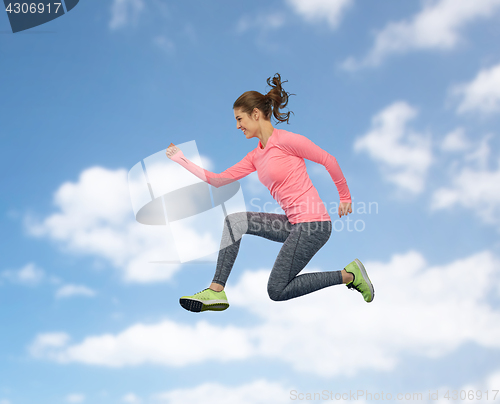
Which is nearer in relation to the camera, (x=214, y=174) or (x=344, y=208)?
(x=344, y=208)

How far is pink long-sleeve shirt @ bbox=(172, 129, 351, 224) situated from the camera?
3850mm

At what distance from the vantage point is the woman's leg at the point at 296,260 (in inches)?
149

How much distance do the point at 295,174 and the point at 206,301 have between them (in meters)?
1.38

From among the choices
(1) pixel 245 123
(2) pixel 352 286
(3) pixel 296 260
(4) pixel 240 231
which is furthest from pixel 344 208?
(1) pixel 245 123

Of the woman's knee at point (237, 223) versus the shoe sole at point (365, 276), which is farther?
the shoe sole at point (365, 276)

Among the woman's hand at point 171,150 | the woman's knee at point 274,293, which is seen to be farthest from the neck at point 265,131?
the woman's knee at point 274,293

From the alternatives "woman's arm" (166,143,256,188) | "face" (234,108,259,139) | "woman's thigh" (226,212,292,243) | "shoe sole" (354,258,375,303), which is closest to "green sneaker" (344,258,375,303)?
"shoe sole" (354,258,375,303)

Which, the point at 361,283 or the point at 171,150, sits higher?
the point at 171,150

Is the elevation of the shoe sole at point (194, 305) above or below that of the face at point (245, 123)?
below

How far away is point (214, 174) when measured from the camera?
13.7 feet

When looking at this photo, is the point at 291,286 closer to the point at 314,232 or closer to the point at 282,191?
the point at 314,232

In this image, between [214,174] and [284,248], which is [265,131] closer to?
[214,174]

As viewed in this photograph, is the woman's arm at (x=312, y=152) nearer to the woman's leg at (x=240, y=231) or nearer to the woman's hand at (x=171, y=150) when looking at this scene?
the woman's leg at (x=240, y=231)

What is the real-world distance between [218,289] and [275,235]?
2.37 ft
